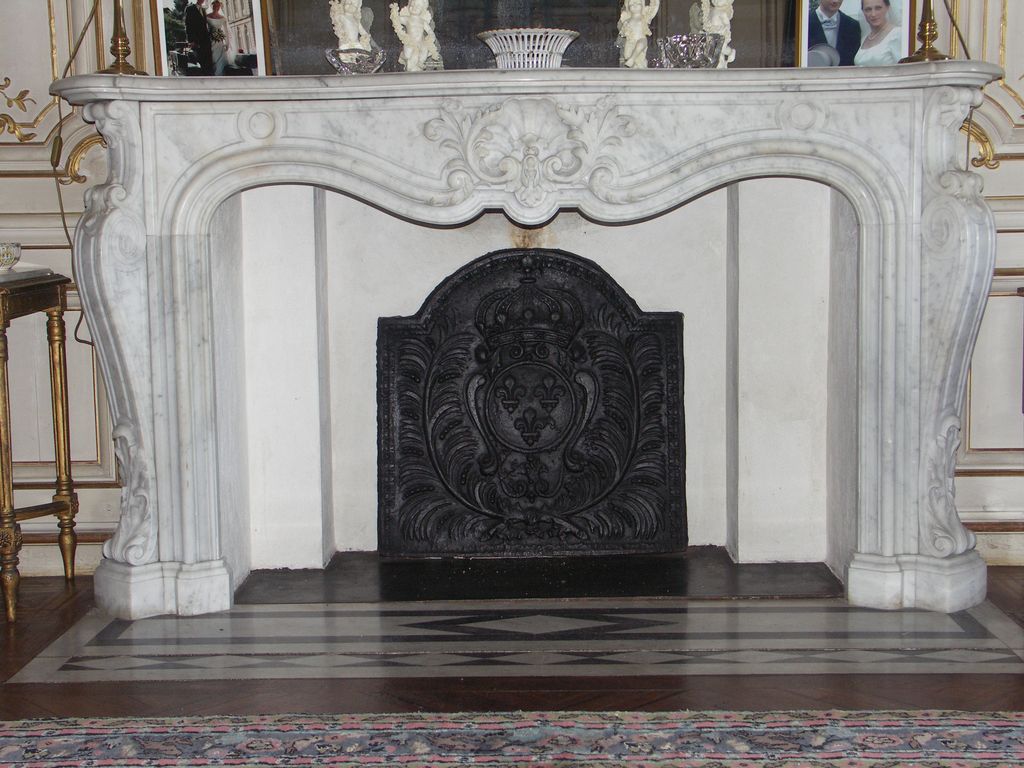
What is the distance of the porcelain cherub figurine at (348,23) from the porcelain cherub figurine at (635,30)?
747 millimetres

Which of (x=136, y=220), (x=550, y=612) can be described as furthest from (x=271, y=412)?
(x=550, y=612)

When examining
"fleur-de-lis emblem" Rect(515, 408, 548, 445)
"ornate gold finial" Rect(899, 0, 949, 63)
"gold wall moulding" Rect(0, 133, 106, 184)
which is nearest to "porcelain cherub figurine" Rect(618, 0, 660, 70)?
"ornate gold finial" Rect(899, 0, 949, 63)

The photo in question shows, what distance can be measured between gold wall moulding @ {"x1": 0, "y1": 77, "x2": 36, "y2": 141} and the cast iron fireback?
1.30 metres

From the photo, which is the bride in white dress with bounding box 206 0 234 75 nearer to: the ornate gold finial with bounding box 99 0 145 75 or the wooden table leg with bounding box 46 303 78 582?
the ornate gold finial with bounding box 99 0 145 75

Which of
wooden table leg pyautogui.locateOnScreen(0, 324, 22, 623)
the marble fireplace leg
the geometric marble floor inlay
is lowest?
the geometric marble floor inlay

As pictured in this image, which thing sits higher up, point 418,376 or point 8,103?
point 8,103

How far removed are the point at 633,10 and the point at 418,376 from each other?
4.48 feet

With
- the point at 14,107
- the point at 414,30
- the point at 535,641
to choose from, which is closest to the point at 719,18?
the point at 414,30

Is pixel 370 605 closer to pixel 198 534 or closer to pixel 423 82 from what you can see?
pixel 198 534

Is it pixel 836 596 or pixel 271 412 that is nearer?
pixel 836 596

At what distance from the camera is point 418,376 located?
13.9 ft

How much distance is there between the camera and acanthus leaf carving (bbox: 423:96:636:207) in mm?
3531

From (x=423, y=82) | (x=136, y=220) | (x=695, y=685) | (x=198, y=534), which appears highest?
(x=423, y=82)

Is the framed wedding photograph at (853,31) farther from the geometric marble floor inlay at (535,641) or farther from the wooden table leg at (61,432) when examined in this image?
the wooden table leg at (61,432)
